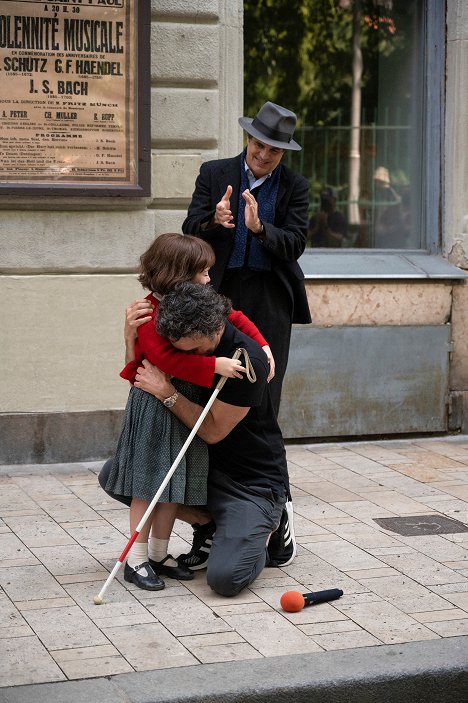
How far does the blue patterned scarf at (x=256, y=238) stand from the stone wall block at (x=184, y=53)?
210 cm

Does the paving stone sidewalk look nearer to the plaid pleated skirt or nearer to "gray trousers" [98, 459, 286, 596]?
"gray trousers" [98, 459, 286, 596]

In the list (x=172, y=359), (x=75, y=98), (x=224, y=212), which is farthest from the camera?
(x=75, y=98)

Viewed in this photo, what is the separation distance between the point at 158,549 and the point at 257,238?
1478mm

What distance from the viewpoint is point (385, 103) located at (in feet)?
28.7

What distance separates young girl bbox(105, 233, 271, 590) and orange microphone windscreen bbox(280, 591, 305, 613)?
540 millimetres

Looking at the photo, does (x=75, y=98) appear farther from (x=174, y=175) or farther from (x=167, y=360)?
(x=167, y=360)

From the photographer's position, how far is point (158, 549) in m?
5.20

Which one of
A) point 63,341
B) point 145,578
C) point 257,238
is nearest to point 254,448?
point 145,578

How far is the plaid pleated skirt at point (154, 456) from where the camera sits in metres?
4.98

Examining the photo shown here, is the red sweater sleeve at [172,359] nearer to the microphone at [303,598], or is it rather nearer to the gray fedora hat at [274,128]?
the microphone at [303,598]

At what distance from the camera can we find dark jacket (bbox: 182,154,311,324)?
567cm

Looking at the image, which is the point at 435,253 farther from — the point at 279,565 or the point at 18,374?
the point at 279,565

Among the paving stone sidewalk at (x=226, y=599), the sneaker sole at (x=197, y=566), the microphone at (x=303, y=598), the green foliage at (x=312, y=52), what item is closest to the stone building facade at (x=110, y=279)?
the paving stone sidewalk at (x=226, y=599)

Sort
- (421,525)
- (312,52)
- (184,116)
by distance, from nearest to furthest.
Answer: (421,525)
(184,116)
(312,52)
